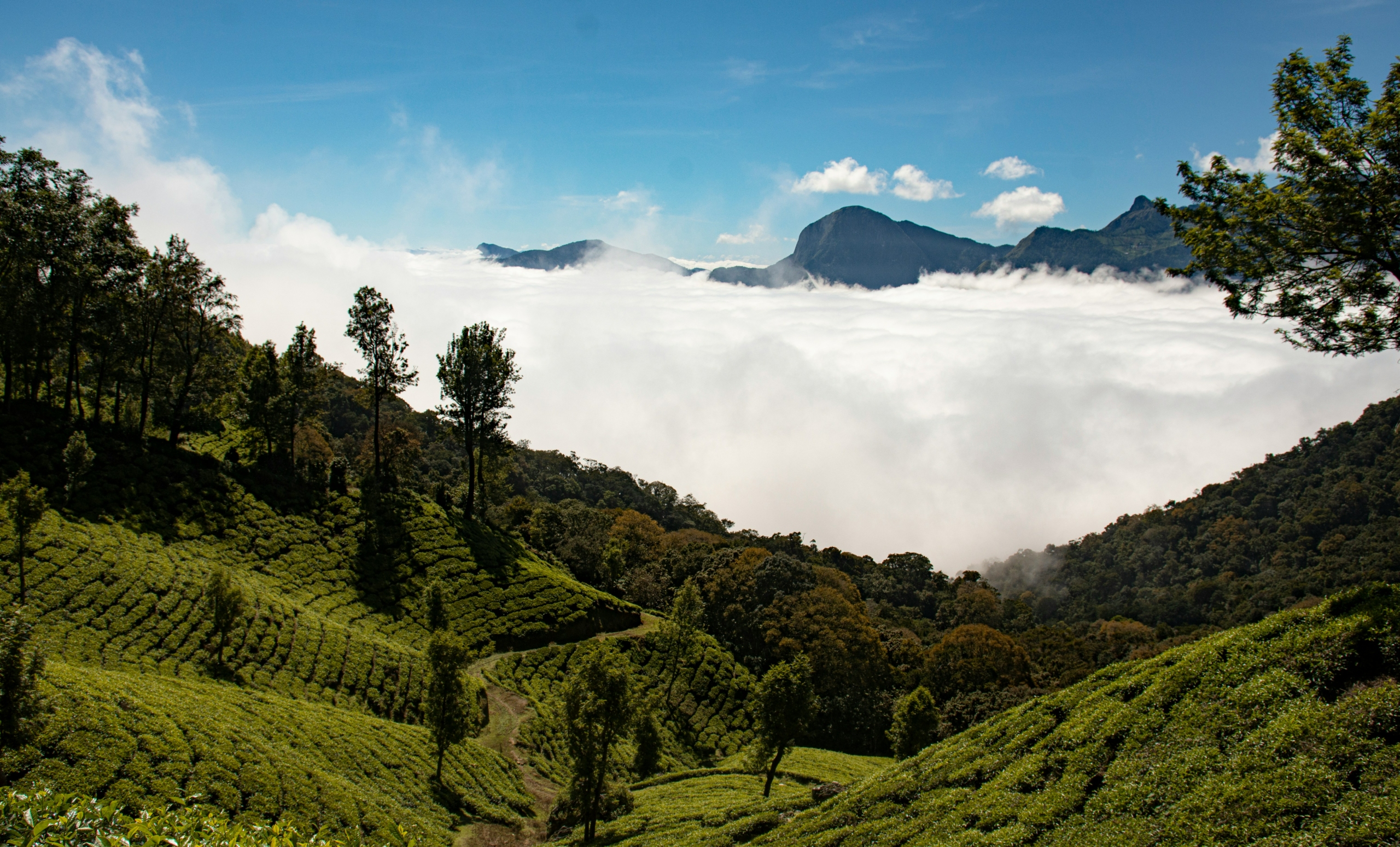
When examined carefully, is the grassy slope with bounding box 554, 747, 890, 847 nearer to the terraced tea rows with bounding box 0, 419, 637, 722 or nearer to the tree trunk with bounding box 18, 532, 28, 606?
the terraced tea rows with bounding box 0, 419, 637, 722

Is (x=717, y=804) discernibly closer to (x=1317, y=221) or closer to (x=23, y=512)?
(x=1317, y=221)

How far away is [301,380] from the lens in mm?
53469

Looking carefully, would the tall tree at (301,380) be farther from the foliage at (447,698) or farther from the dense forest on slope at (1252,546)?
the dense forest on slope at (1252,546)

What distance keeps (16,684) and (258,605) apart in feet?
63.0

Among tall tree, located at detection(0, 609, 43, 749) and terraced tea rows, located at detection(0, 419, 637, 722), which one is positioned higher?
tall tree, located at detection(0, 609, 43, 749)

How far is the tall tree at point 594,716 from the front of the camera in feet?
84.8

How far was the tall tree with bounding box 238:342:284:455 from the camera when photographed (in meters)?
50.4

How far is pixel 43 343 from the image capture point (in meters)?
42.6

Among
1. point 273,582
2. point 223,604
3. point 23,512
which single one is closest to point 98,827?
point 223,604

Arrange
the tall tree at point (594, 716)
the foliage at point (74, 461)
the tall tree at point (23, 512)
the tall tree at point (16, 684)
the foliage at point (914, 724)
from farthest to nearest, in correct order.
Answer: the foliage at point (914, 724) < the foliage at point (74, 461) < the tall tree at point (23, 512) < the tall tree at point (594, 716) < the tall tree at point (16, 684)

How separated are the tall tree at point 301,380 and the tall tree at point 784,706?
43933 mm

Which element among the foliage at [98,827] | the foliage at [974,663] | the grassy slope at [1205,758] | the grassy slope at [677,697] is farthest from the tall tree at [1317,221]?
the foliage at [974,663]

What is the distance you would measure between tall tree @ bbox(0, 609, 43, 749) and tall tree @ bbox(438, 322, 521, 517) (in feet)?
133

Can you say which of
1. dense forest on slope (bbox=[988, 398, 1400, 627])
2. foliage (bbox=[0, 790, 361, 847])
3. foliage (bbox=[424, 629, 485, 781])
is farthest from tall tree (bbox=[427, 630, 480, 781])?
dense forest on slope (bbox=[988, 398, 1400, 627])
